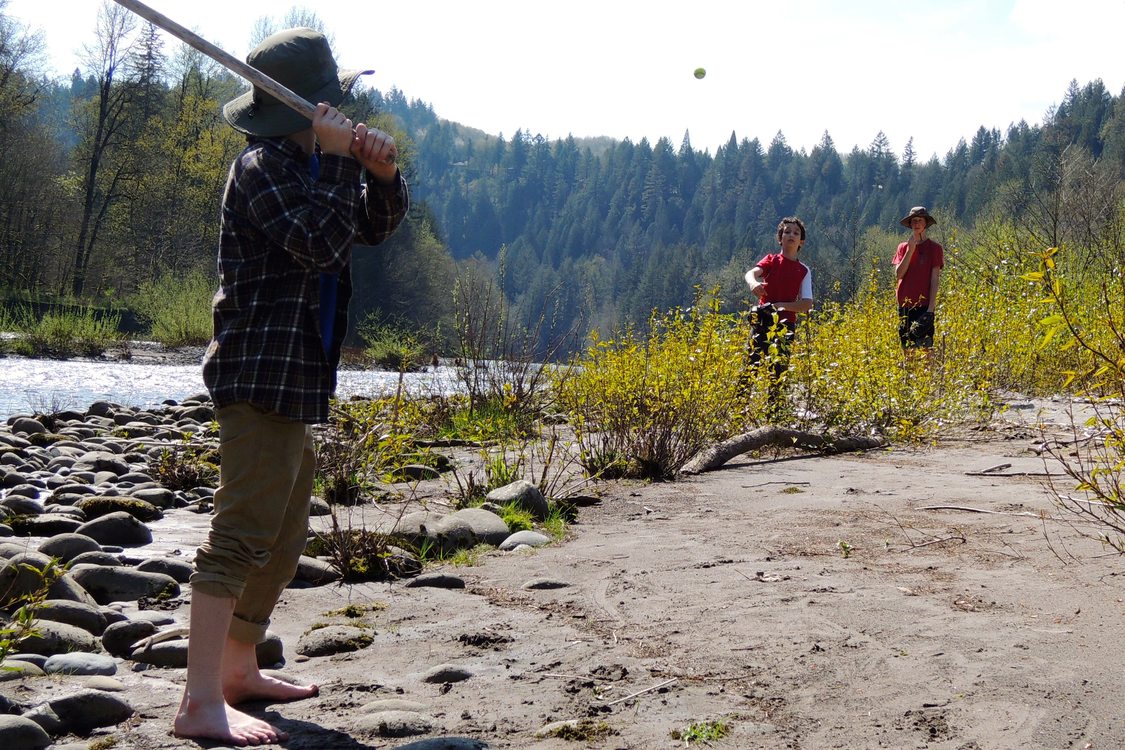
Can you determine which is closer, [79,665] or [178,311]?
[79,665]

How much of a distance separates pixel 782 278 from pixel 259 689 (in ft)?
23.1

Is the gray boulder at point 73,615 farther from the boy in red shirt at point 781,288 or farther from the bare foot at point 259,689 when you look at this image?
the boy in red shirt at point 781,288

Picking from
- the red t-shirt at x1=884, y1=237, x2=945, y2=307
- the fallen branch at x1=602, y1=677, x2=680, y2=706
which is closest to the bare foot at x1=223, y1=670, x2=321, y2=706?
the fallen branch at x1=602, y1=677, x2=680, y2=706

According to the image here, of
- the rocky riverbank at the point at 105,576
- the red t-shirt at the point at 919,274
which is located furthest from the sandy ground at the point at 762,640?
the red t-shirt at the point at 919,274

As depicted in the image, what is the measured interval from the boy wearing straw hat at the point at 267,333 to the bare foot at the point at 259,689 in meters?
0.20

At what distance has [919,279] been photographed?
1050 centimetres

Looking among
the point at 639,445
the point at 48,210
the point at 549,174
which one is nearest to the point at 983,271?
the point at 639,445

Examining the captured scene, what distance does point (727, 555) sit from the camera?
4.74 m

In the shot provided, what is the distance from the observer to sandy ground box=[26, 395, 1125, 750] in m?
2.72

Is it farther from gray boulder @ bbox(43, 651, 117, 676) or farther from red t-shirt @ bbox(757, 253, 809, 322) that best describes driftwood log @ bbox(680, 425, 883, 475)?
gray boulder @ bbox(43, 651, 117, 676)

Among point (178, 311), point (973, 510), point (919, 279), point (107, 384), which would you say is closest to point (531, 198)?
point (178, 311)

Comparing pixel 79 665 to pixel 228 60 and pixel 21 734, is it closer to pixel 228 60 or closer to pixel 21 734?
pixel 21 734

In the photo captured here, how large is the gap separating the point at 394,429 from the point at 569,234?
486 feet

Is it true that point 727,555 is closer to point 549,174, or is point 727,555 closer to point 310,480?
point 310,480
